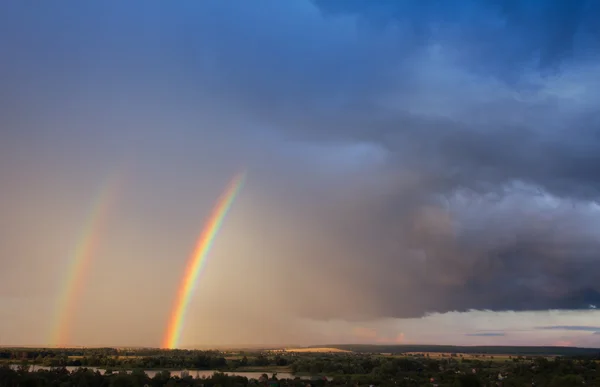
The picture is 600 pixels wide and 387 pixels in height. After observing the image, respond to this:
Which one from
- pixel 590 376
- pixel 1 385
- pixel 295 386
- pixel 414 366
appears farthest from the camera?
pixel 414 366

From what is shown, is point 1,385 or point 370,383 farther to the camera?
point 370,383

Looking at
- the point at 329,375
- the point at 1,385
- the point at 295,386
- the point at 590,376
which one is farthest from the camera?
the point at 329,375

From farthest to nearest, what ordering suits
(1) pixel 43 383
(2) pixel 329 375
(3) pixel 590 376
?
(2) pixel 329 375 < (3) pixel 590 376 < (1) pixel 43 383

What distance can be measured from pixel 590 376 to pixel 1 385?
3660 inches

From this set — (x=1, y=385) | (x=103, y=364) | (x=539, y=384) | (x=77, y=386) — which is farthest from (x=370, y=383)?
(x=103, y=364)

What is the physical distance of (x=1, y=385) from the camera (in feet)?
235

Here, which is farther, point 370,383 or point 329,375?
point 329,375

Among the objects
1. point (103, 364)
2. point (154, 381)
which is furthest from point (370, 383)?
point (103, 364)

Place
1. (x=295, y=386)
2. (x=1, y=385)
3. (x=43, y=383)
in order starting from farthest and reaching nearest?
(x=295, y=386) < (x=43, y=383) < (x=1, y=385)

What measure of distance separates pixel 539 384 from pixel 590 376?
16.3 metres

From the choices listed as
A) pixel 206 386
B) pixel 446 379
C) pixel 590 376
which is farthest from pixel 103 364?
pixel 590 376

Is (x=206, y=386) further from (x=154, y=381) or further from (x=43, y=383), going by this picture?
(x=43, y=383)

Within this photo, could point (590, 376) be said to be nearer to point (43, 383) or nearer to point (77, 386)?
point (77, 386)

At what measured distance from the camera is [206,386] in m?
79.2
